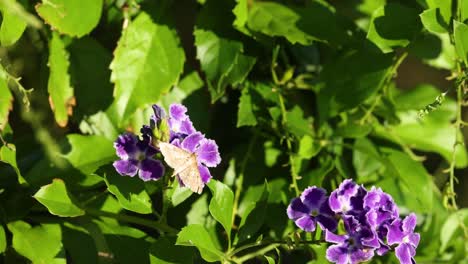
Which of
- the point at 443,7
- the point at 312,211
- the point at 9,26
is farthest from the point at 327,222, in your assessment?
the point at 9,26

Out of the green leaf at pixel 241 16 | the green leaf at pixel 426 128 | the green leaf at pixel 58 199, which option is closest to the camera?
the green leaf at pixel 58 199

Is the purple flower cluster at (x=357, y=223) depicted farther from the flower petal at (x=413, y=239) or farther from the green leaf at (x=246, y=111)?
the green leaf at (x=246, y=111)

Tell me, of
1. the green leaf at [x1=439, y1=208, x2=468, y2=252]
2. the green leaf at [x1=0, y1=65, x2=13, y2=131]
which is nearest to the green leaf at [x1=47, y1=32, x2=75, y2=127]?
the green leaf at [x1=0, y1=65, x2=13, y2=131]

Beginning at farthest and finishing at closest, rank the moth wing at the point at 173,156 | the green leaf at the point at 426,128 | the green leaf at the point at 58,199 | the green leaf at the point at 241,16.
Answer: the green leaf at the point at 426,128
the green leaf at the point at 241,16
the green leaf at the point at 58,199
the moth wing at the point at 173,156

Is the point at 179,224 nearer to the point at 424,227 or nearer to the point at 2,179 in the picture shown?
the point at 2,179

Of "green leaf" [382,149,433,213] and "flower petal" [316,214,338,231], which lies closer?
"flower petal" [316,214,338,231]

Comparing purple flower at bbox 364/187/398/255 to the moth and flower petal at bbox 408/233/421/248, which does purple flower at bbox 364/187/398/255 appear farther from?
the moth

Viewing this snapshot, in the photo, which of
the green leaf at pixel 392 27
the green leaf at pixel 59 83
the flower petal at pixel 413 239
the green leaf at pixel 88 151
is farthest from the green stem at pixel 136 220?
the green leaf at pixel 392 27

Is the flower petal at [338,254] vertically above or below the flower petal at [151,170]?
below

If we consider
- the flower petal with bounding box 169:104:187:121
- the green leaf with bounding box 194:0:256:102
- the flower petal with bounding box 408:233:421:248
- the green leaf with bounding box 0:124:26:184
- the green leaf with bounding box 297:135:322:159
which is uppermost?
the flower petal with bounding box 169:104:187:121
